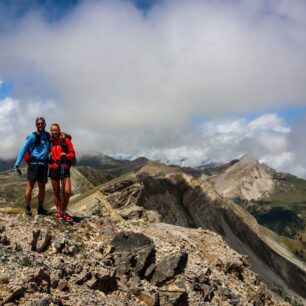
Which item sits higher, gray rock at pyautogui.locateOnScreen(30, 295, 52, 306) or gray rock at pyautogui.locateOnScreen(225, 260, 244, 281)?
gray rock at pyautogui.locateOnScreen(225, 260, 244, 281)

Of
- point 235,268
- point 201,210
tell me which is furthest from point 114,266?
point 201,210

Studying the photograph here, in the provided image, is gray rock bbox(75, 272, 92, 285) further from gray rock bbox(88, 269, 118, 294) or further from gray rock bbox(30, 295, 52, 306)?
gray rock bbox(30, 295, 52, 306)

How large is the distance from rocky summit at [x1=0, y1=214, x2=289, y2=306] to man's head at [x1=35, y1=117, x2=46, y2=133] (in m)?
4.63

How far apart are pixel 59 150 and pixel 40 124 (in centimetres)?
164

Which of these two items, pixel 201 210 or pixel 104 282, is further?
pixel 201 210

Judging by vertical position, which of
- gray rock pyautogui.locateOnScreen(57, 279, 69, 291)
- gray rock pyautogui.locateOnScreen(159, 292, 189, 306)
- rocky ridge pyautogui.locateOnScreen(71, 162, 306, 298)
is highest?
rocky ridge pyautogui.locateOnScreen(71, 162, 306, 298)

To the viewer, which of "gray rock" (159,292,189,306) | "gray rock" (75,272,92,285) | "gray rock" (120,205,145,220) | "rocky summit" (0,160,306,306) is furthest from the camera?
"gray rock" (120,205,145,220)

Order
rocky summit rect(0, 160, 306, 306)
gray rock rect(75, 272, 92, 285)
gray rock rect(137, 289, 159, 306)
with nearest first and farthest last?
rocky summit rect(0, 160, 306, 306) < gray rock rect(75, 272, 92, 285) < gray rock rect(137, 289, 159, 306)

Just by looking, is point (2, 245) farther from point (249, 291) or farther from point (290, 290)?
point (290, 290)

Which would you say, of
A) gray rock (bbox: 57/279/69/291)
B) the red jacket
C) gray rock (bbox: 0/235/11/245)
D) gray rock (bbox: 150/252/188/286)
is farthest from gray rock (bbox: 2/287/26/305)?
the red jacket

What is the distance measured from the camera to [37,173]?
2156 cm

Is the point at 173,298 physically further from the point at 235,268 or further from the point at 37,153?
the point at 37,153

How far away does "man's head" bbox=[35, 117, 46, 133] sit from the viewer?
21.2 m

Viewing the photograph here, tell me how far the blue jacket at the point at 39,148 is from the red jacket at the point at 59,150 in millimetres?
303
